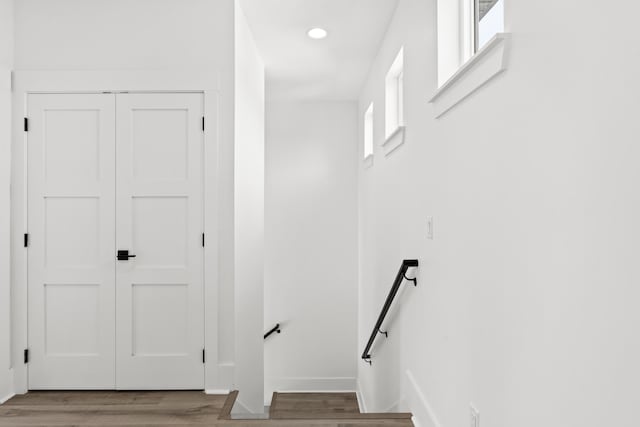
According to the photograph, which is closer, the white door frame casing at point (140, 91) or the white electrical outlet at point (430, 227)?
the white electrical outlet at point (430, 227)

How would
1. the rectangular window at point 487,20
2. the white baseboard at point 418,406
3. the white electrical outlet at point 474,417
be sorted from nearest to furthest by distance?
the white electrical outlet at point 474,417, the rectangular window at point 487,20, the white baseboard at point 418,406

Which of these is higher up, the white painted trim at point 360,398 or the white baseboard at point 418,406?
the white baseboard at point 418,406

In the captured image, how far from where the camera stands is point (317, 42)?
403 cm

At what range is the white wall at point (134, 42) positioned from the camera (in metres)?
3.13

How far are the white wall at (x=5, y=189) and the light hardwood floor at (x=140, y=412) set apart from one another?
25 centimetres

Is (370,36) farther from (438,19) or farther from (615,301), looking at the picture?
(615,301)

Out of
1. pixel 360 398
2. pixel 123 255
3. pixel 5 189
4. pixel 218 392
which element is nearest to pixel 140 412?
pixel 218 392

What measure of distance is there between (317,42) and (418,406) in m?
2.87

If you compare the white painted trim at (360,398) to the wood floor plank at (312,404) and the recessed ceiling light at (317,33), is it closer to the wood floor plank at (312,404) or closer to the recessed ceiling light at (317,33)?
the wood floor plank at (312,404)

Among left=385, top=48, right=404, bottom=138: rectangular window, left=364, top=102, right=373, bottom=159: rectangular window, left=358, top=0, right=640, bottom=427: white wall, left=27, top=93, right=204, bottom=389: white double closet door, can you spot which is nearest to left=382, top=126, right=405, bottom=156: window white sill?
left=385, top=48, right=404, bottom=138: rectangular window

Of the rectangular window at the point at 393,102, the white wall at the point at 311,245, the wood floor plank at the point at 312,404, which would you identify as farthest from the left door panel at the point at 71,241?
the white wall at the point at 311,245

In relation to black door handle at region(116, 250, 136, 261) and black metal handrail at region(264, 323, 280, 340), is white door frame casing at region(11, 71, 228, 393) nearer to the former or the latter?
black door handle at region(116, 250, 136, 261)

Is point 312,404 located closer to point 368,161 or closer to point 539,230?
point 368,161

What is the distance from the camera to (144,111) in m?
3.12
